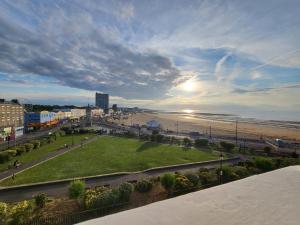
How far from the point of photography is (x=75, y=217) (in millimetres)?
11789

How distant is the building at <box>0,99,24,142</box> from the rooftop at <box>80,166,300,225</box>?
52.7m

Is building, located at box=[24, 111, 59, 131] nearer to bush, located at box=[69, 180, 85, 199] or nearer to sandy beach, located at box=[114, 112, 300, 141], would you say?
sandy beach, located at box=[114, 112, 300, 141]

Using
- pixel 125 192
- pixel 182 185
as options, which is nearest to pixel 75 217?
pixel 125 192

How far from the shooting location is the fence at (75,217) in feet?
34.2

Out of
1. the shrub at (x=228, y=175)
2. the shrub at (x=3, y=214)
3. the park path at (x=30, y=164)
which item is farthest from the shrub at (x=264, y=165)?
the park path at (x=30, y=164)

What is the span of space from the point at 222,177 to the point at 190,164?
328 inches

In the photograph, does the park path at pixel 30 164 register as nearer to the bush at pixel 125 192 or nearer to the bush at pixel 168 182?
the bush at pixel 125 192

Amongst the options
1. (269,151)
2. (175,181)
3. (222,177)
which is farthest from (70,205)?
(269,151)

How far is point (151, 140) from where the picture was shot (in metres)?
47.1

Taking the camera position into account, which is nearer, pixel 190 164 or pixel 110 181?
pixel 110 181

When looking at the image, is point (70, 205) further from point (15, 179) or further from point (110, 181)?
point (15, 179)

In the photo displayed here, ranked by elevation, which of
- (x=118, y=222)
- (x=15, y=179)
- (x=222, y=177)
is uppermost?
(x=118, y=222)

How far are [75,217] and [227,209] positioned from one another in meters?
8.49

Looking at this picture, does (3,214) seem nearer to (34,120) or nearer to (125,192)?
(125,192)
